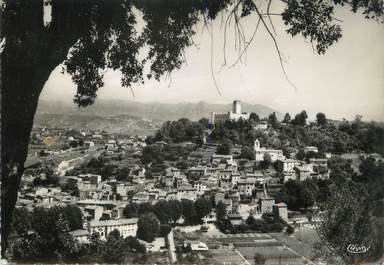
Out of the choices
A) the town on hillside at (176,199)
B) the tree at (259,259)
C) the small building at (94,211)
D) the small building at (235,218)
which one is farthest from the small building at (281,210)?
the small building at (94,211)

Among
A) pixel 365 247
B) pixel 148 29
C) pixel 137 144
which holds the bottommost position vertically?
pixel 365 247

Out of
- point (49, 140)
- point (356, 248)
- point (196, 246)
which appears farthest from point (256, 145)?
point (49, 140)

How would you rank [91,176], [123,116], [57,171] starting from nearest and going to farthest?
[123,116] → [57,171] → [91,176]

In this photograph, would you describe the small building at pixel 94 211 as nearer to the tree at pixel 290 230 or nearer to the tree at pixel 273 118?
the tree at pixel 273 118

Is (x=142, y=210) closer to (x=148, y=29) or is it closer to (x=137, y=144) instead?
(x=137, y=144)

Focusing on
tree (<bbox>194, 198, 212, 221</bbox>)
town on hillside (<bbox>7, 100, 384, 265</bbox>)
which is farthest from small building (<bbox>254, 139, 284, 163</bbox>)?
tree (<bbox>194, 198, 212, 221</bbox>)

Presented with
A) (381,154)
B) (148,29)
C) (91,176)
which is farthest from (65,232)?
(381,154)

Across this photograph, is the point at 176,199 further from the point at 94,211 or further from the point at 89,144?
the point at 89,144
